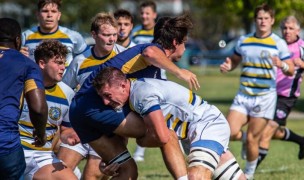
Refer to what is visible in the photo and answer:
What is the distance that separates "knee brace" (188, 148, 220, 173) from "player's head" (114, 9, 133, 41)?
3.91 m

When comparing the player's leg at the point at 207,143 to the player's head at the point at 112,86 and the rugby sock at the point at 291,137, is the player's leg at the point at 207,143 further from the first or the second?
the rugby sock at the point at 291,137

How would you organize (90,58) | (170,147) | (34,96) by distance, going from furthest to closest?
(90,58) → (170,147) → (34,96)

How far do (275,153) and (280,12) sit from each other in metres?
16.6

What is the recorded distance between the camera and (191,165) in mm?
7285

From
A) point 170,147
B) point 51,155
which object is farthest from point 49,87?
point 170,147

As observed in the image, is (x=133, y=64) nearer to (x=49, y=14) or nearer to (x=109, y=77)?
(x=109, y=77)

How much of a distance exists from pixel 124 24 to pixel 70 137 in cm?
351

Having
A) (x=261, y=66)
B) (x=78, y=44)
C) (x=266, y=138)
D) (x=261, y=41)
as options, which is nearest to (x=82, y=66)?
(x=78, y=44)

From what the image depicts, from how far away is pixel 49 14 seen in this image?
1084 centimetres

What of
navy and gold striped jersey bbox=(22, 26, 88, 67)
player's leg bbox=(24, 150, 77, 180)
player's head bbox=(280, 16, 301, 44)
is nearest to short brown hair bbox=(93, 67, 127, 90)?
player's leg bbox=(24, 150, 77, 180)

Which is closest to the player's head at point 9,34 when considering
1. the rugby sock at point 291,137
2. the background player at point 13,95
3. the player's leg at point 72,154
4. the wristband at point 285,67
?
the background player at point 13,95

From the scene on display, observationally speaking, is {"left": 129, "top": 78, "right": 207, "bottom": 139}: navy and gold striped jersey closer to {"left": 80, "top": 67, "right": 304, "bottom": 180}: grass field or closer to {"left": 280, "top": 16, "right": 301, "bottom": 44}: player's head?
{"left": 80, "top": 67, "right": 304, "bottom": 180}: grass field

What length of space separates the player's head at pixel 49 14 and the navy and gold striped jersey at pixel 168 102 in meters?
3.70

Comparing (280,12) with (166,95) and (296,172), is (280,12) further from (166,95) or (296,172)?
(166,95)
